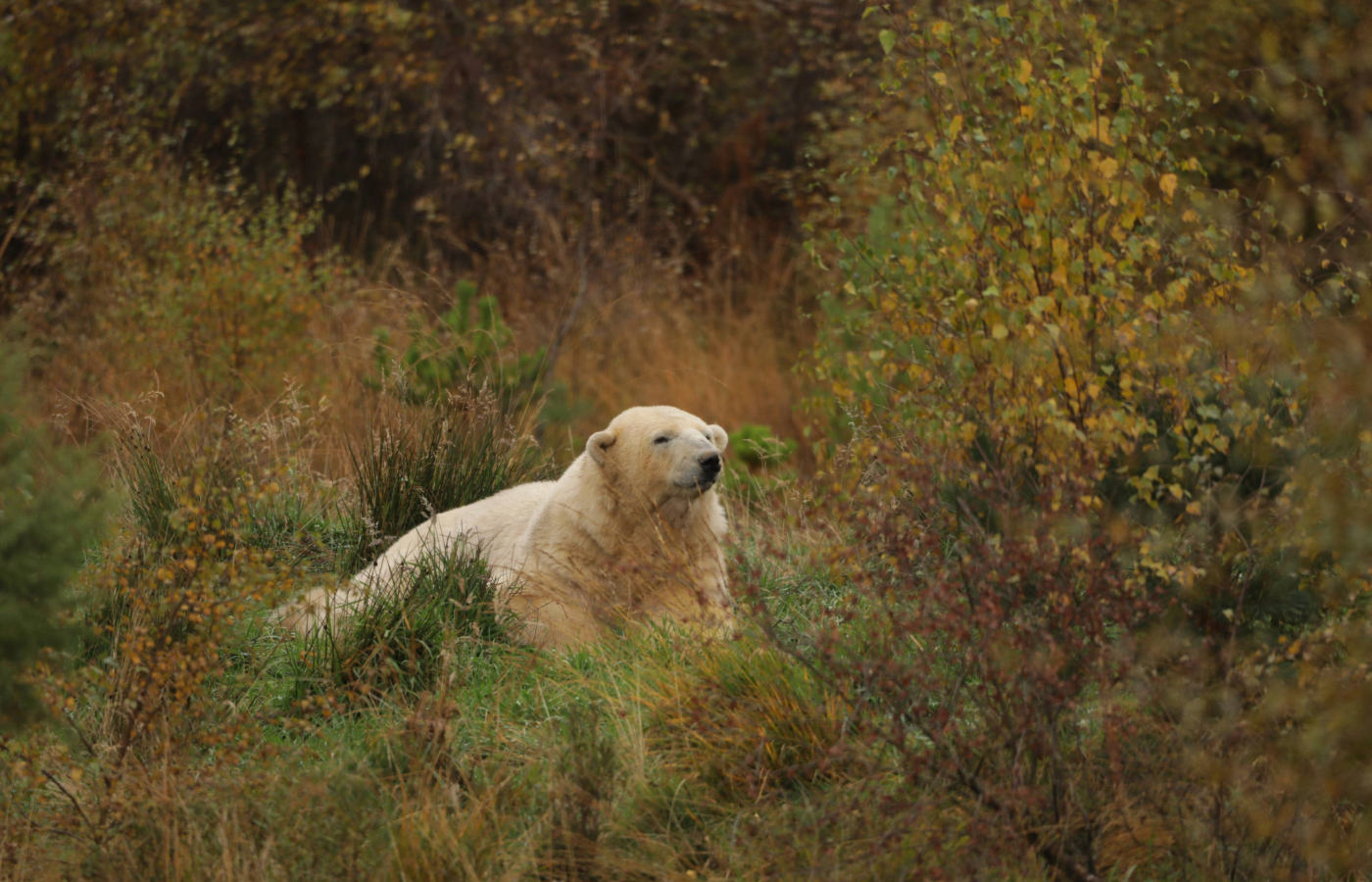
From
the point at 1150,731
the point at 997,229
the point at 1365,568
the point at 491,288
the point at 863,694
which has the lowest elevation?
the point at 491,288

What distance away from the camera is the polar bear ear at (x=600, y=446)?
5.91 m

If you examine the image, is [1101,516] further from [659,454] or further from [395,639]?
[395,639]

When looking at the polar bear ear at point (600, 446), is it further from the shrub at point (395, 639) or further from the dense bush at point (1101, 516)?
the dense bush at point (1101, 516)

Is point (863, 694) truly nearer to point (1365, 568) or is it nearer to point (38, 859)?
point (1365, 568)

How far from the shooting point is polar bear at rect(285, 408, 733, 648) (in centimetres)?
546

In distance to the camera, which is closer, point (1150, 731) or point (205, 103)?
point (1150, 731)

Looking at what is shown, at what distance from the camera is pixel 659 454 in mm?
5828

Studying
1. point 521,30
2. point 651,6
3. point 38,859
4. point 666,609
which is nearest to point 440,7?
point 521,30

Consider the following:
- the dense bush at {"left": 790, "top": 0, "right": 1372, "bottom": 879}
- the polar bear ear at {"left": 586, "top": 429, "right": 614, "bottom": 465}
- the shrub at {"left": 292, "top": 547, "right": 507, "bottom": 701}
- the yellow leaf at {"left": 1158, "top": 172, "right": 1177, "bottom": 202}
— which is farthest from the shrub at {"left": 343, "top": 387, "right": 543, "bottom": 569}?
the yellow leaf at {"left": 1158, "top": 172, "right": 1177, "bottom": 202}

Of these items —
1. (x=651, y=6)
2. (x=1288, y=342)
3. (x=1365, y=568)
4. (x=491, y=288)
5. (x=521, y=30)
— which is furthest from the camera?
(x=651, y=6)

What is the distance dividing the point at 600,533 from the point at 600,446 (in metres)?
0.39

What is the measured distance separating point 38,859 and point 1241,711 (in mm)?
3227

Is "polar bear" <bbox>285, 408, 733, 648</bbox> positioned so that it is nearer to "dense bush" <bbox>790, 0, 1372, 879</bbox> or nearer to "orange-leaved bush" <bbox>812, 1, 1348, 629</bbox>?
"dense bush" <bbox>790, 0, 1372, 879</bbox>

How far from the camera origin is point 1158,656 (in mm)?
3633
